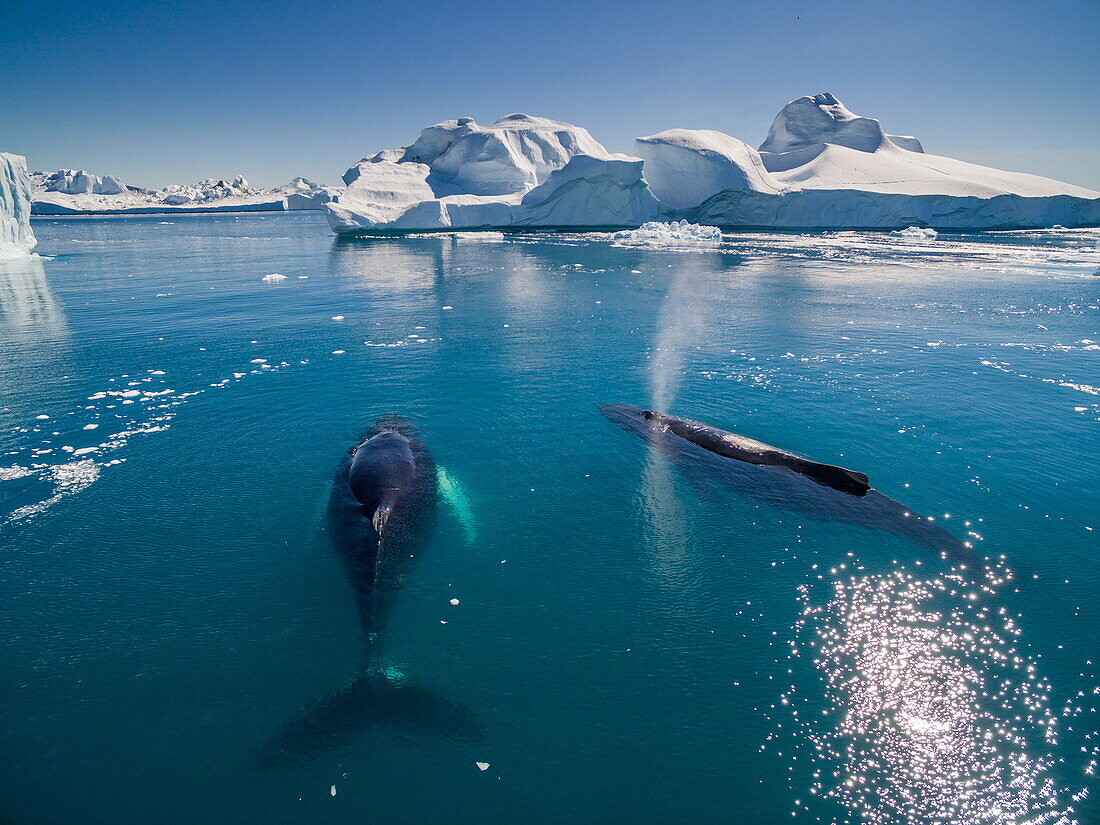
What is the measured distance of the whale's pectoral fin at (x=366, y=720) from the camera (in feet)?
16.2

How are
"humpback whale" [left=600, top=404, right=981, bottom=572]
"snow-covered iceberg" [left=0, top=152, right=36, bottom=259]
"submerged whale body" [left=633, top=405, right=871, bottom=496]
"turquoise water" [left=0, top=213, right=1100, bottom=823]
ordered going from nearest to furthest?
"turquoise water" [left=0, top=213, right=1100, bottom=823], "humpback whale" [left=600, top=404, right=981, bottom=572], "submerged whale body" [left=633, top=405, right=871, bottom=496], "snow-covered iceberg" [left=0, top=152, right=36, bottom=259]

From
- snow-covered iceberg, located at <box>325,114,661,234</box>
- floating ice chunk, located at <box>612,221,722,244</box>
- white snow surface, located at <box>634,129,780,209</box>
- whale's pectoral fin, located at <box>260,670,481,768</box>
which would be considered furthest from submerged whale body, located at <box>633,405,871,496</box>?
white snow surface, located at <box>634,129,780,209</box>

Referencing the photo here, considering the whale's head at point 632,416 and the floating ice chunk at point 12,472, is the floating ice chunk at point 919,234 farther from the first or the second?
the floating ice chunk at point 12,472

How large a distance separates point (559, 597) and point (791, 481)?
449cm

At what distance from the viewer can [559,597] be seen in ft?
21.8

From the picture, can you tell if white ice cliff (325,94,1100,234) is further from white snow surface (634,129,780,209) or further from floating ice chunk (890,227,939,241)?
floating ice chunk (890,227,939,241)

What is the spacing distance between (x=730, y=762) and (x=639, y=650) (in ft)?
4.35

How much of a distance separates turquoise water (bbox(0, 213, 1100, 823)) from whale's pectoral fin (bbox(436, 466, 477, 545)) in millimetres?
85

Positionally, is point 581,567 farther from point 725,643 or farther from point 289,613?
point 289,613

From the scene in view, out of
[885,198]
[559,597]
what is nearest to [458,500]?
[559,597]

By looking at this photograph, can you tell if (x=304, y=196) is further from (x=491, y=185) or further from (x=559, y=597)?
(x=559, y=597)

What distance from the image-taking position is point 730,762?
4816mm

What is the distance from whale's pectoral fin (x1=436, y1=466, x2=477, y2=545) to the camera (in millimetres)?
7945

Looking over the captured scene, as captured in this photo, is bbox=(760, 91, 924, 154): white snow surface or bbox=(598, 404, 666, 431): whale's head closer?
bbox=(598, 404, 666, 431): whale's head
